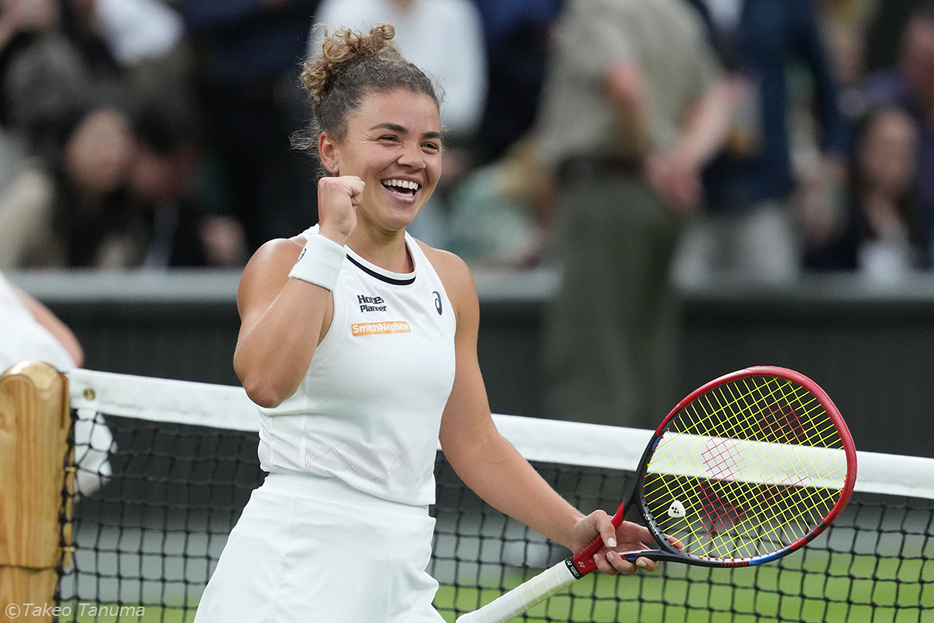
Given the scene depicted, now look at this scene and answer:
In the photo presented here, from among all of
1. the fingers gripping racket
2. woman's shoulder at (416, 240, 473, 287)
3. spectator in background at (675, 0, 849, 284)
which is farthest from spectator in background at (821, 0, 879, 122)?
woman's shoulder at (416, 240, 473, 287)

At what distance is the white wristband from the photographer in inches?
96.0

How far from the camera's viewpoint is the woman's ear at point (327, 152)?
2807mm

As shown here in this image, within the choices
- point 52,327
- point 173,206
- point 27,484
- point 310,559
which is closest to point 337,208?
point 310,559

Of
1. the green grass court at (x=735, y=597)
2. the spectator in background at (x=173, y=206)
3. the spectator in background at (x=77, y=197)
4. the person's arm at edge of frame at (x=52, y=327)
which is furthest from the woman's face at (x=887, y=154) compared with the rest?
the person's arm at edge of frame at (x=52, y=327)

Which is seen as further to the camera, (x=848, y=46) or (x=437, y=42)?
(x=848, y=46)

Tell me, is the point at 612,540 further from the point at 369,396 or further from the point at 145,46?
the point at 145,46

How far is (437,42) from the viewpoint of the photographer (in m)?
7.13

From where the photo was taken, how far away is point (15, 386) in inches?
128

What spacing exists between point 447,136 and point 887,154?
9.58ft

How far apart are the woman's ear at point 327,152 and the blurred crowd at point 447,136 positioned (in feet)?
11.9

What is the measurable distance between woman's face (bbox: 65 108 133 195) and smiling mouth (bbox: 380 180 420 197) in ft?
14.9

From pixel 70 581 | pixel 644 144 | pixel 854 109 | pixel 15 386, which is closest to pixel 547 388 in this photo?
pixel 644 144

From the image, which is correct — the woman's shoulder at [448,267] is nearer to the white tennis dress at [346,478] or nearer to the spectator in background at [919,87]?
the white tennis dress at [346,478]

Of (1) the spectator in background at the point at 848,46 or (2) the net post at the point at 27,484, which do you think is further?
Answer: (1) the spectator in background at the point at 848,46
